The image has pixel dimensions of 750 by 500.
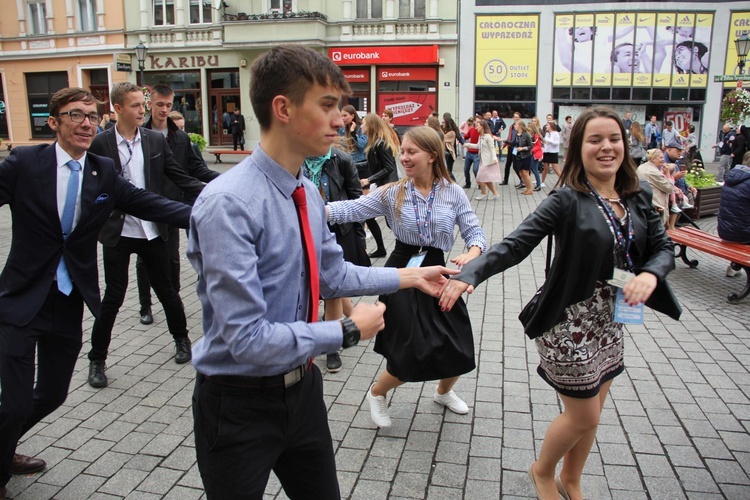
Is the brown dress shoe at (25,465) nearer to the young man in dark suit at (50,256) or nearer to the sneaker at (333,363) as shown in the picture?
the young man in dark suit at (50,256)

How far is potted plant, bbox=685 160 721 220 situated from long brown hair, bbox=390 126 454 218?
9.60 m

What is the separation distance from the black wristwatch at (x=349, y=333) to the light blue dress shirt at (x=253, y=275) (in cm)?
2

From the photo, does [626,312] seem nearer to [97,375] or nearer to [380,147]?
[97,375]

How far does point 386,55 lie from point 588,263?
84.6 ft

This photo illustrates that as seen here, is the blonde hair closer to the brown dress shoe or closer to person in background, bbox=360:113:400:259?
person in background, bbox=360:113:400:259

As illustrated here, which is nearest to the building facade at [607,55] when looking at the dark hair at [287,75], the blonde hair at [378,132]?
the blonde hair at [378,132]

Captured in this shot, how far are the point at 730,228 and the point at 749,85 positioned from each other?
64.4ft

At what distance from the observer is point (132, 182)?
4656 millimetres

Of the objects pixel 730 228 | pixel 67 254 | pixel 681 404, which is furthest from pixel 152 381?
pixel 730 228

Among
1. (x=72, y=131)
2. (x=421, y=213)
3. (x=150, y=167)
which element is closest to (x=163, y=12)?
(x=150, y=167)

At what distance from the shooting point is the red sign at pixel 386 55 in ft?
87.2

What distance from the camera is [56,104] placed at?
3346 mm

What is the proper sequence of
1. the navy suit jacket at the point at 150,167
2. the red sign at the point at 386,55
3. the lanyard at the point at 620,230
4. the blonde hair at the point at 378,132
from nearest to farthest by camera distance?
the lanyard at the point at 620,230 < the navy suit jacket at the point at 150,167 < the blonde hair at the point at 378,132 < the red sign at the point at 386,55

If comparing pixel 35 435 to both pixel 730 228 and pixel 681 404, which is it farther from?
pixel 730 228
